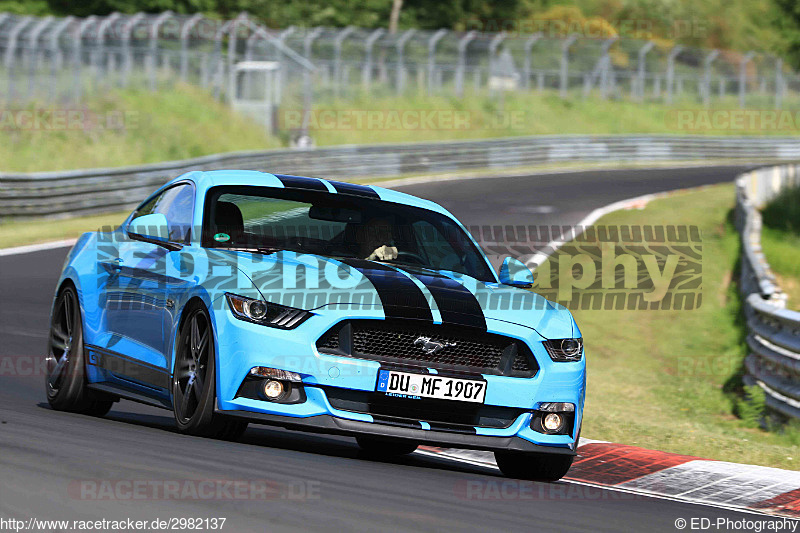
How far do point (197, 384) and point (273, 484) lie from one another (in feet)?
4.62

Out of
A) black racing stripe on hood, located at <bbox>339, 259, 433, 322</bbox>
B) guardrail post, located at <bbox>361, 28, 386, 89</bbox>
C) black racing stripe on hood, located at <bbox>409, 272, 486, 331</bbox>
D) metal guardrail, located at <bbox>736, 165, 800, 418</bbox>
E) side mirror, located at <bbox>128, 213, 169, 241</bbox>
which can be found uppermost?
side mirror, located at <bbox>128, 213, 169, 241</bbox>

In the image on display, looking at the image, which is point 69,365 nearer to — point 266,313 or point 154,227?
point 154,227

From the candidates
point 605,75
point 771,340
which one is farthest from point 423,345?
point 605,75

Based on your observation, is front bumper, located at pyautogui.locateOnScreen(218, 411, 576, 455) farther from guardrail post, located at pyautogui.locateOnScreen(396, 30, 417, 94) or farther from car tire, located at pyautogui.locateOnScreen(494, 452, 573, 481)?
guardrail post, located at pyautogui.locateOnScreen(396, 30, 417, 94)

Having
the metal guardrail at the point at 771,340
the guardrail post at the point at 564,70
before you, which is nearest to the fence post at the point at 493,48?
the guardrail post at the point at 564,70

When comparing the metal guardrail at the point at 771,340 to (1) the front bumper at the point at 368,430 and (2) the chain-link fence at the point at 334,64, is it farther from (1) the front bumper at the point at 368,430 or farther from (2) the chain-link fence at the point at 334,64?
(2) the chain-link fence at the point at 334,64

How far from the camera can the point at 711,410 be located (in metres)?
12.8

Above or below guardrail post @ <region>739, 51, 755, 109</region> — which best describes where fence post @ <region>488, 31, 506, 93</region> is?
above

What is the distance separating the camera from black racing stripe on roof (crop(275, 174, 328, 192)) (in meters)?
7.82

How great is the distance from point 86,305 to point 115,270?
386mm

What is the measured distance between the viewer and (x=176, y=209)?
7.87 metres

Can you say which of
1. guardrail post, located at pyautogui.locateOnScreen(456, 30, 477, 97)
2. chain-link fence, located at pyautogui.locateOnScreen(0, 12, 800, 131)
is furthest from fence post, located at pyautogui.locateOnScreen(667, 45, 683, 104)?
guardrail post, located at pyautogui.locateOnScreen(456, 30, 477, 97)

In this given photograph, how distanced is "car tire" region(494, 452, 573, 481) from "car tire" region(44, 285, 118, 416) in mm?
2535

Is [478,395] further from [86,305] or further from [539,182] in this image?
[539,182]
